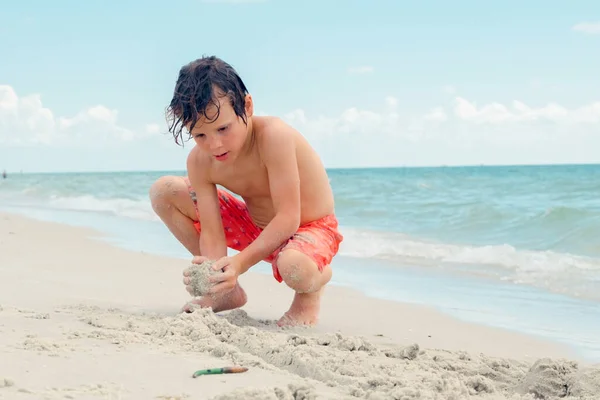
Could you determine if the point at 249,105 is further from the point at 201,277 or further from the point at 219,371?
the point at 219,371

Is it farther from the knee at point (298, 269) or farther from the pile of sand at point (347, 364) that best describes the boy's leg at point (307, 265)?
the pile of sand at point (347, 364)

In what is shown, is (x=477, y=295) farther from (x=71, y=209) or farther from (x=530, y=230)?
(x=71, y=209)

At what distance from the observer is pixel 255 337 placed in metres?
2.52

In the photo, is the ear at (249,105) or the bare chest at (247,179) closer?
the ear at (249,105)

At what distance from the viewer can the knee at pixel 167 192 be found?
10.7ft

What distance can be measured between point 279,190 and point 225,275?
16.8 inches

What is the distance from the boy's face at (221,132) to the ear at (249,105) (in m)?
0.08

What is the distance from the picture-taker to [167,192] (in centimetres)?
328

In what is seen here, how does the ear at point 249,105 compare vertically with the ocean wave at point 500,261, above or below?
above

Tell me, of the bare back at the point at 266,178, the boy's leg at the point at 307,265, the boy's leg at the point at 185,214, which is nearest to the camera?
the boy's leg at the point at 307,265

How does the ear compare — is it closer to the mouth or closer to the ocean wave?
the mouth

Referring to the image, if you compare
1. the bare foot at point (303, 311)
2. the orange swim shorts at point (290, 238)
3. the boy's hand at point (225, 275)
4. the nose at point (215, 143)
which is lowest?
the bare foot at point (303, 311)

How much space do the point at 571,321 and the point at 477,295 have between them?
0.81 m

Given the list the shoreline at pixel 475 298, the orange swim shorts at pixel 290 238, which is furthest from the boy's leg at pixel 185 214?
the shoreline at pixel 475 298
